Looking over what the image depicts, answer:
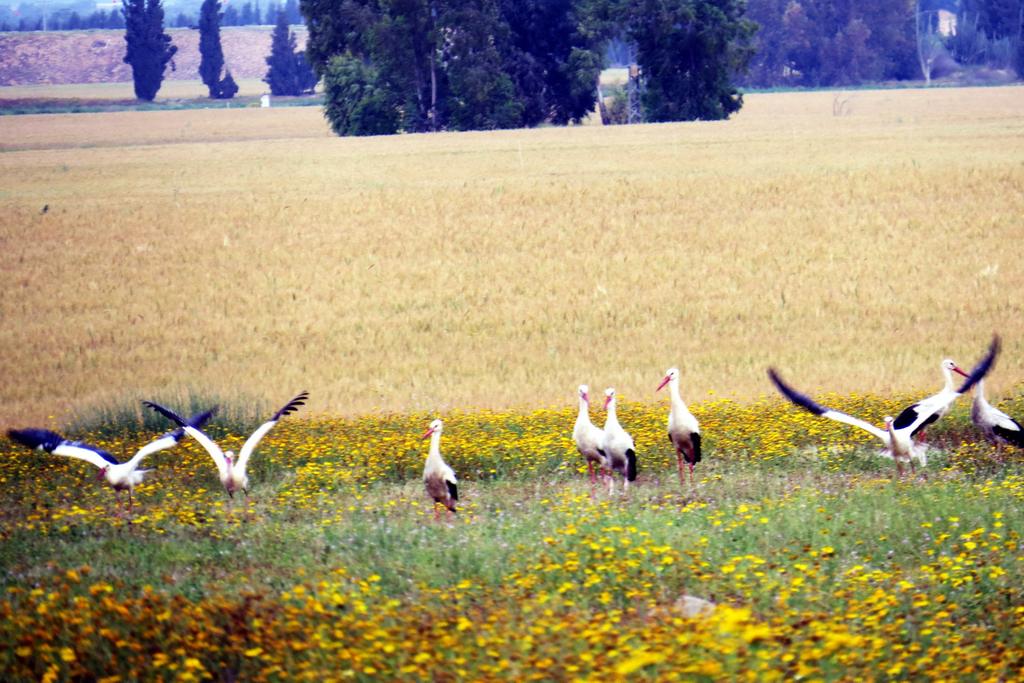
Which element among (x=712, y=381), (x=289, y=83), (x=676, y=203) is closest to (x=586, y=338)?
(x=712, y=381)

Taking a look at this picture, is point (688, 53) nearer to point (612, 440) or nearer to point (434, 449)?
point (612, 440)

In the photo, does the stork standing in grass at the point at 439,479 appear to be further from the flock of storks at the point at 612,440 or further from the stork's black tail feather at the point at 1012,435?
the stork's black tail feather at the point at 1012,435

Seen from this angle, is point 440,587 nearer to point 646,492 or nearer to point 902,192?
point 646,492

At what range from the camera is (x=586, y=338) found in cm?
1933

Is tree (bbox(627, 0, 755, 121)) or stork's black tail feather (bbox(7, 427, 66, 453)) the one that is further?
tree (bbox(627, 0, 755, 121))

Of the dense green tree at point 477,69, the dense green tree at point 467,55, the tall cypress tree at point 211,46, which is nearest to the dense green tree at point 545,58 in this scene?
the dense green tree at point 467,55

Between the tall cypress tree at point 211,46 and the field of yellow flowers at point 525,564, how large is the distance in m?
119

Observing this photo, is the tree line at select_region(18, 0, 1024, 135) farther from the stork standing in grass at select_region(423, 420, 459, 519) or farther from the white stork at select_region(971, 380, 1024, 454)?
the stork standing in grass at select_region(423, 420, 459, 519)

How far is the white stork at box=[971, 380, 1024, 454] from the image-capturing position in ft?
36.4

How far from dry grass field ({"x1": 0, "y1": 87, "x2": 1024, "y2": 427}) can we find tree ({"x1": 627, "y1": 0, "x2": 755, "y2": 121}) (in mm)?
21866

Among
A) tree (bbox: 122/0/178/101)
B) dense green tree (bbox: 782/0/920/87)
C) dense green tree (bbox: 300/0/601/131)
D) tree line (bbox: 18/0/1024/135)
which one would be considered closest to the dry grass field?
tree line (bbox: 18/0/1024/135)

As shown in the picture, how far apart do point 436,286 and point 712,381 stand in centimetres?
925

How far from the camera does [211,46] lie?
4978 inches

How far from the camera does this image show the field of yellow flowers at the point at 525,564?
633 cm
